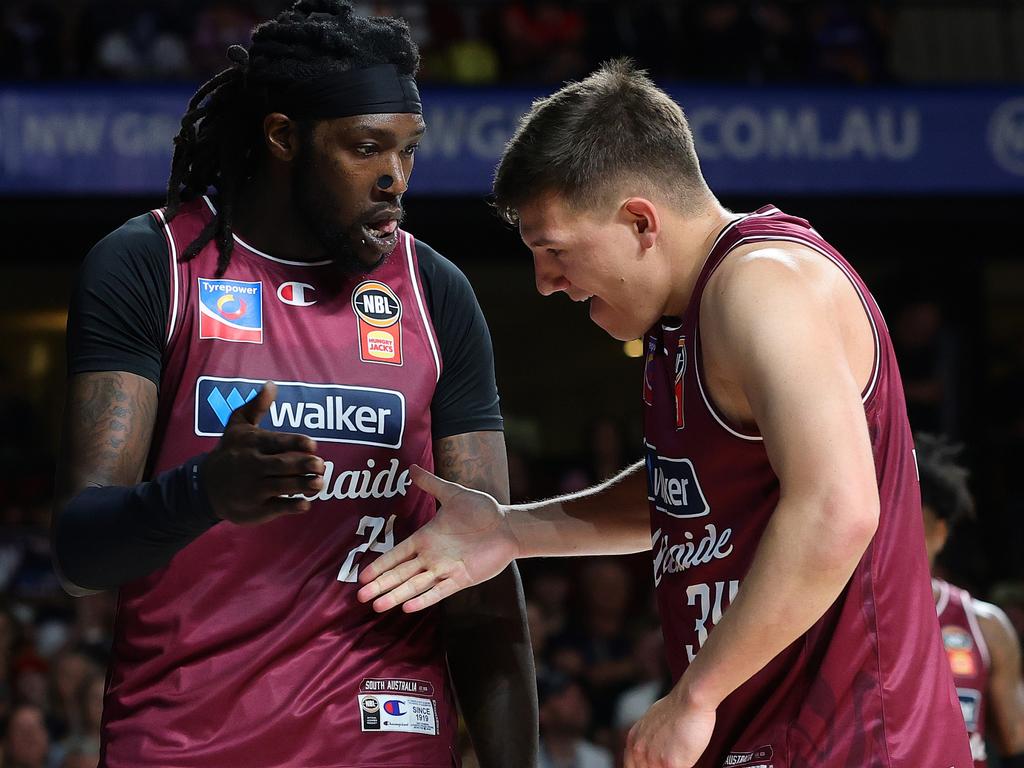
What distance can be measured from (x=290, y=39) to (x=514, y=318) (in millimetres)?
10282

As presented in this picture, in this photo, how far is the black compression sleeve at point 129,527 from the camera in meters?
2.17

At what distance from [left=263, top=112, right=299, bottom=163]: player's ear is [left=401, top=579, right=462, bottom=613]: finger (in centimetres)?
88

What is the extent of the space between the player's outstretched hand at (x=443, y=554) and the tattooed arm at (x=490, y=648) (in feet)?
0.30

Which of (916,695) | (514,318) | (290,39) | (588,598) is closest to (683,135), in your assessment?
(290,39)

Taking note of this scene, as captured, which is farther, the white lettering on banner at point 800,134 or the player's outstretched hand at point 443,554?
the white lettering on banner at point 800,134

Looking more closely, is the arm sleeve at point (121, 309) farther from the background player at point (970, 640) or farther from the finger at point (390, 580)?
the background player at point (970, 640)

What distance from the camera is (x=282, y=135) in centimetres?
269

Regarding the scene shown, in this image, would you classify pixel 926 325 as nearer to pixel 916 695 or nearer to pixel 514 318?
pixel 514 318

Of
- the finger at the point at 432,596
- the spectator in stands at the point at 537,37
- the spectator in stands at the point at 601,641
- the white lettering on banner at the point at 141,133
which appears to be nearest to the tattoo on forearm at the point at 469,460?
the finger at the point at 432,596

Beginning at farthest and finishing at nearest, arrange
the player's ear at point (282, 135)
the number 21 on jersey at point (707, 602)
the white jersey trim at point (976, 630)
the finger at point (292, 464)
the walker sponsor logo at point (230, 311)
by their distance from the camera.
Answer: the white jersey trim at point (976, 630) → the player's ear at point (282, 135) → the walker sponsor logo at point (230, 311) → the number 21 on jersey at point (707, 602) → the finger at point (292, 464)

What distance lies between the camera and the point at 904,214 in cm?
891

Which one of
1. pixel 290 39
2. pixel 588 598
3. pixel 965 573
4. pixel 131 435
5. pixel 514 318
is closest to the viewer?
pixel 131 435

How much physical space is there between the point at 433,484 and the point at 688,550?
515mm

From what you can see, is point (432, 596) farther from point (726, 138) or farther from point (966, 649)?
point (726, 138)
